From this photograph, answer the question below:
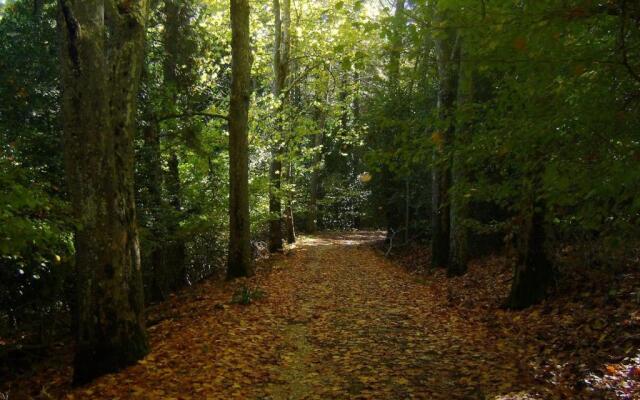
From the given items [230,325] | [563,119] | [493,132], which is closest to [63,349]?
[230,325]

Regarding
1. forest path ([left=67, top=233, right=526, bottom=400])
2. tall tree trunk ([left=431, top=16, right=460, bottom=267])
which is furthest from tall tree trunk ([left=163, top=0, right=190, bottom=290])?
tall tree trunk ([left=431, top=16, right=460, bottom=267])

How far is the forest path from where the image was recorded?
517cm

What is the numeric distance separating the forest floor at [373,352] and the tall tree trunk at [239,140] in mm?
1980

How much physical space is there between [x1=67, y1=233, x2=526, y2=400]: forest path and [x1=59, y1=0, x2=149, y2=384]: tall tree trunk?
0.46 meters

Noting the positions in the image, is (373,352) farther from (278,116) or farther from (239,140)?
(278,116)

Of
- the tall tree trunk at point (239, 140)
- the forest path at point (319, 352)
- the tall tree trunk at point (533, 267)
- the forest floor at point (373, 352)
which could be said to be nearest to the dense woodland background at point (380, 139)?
the tall tree trunk at point (533, 267)

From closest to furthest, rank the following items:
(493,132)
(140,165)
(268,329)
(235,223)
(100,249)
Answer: (493,132) → (100,249) → (268,329) → (140,165) → (235,223)

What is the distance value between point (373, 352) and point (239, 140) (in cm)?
729

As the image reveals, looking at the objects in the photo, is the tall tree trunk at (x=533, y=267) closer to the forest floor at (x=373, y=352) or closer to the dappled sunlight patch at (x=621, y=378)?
the forest floor at (x=373, y=352)

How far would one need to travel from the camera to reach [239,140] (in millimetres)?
12000

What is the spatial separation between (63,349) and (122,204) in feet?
14.1

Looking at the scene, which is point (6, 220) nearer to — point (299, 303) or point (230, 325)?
point (230, 325)

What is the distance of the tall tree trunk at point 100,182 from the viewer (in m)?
5.45

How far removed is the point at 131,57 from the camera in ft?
20.5
